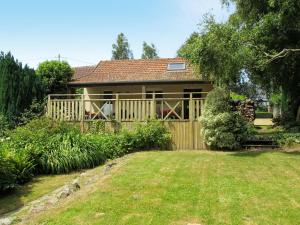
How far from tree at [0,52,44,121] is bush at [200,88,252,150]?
850 centimetres

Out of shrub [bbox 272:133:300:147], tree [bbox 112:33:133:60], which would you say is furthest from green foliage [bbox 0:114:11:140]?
tree [bbox 112:33:133:60]

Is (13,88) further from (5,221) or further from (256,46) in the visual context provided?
(5,221)

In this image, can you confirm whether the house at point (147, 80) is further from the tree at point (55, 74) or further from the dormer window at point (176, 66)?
the tree at point (55, 74)

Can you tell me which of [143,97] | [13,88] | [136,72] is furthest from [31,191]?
[136,72]

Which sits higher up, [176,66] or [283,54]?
[176,66]

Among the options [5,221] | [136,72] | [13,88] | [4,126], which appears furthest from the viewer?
[136,72]

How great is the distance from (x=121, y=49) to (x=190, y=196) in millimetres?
58481

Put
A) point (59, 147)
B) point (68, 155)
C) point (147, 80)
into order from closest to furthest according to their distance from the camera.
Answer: point (68, 155) → point (59, 147) → point (147, 80)

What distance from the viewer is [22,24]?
52.4 ft

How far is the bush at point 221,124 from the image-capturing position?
Result: 46.2ft

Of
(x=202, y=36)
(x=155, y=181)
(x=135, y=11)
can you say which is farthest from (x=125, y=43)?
(x=155, y=181)

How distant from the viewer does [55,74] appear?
23219mm

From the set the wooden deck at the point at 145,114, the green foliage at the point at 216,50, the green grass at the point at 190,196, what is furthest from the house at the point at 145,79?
the green grass at the point at 190,196

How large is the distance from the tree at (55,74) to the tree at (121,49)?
40.3 m
